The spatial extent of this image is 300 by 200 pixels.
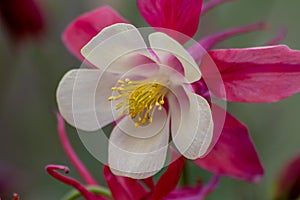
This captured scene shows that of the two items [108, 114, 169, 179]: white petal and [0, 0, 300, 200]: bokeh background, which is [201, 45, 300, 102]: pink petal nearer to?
[108, 114, 169, 179]: white petal

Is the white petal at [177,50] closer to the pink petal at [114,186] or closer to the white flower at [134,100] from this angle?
the white flower at [134,100]

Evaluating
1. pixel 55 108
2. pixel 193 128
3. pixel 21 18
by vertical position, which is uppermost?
pixel 193 128

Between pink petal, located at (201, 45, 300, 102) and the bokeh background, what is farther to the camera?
the bokeh background

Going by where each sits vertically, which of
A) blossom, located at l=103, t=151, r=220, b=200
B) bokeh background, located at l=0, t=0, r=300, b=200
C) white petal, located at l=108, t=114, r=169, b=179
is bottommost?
bokeh background, located at l=0, t=0, r=300, b=200

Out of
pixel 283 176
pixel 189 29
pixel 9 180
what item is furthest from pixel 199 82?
pixel 9 180

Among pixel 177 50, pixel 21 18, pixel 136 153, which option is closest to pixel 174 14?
pixel 177 50

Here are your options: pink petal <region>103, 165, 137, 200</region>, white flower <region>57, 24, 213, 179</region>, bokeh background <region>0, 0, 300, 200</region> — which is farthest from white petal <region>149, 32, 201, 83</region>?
bokeh background <region>0, 0, 300, 200</region>

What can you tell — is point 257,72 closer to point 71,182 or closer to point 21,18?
point 71,182
